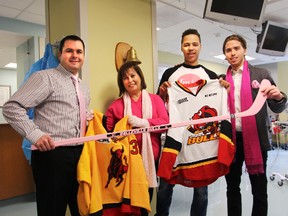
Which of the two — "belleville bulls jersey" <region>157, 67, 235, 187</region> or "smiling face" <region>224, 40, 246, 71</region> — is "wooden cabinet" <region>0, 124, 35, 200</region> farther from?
"smiling face" <region>224, 40, 246, 71</region>

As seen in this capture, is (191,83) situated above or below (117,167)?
above

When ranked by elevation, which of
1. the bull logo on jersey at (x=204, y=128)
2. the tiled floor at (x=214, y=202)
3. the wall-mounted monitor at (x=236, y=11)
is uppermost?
the wall-mounted monitor at (x=236, y=11)

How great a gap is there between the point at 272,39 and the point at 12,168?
180 inches

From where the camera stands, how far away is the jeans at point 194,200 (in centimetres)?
188

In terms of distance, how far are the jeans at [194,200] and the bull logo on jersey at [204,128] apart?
1.29ft

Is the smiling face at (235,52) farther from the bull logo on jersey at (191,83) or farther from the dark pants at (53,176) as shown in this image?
the dark pants at (53,176)

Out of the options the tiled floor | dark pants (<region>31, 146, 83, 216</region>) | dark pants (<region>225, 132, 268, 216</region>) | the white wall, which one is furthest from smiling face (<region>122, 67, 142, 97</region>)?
the white wall

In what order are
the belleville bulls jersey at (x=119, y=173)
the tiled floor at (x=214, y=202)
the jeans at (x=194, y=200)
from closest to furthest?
the belleville bulls jersey at (x=119, y=173) < the jeans at (x=194, y=200) < the tiled floor at (x=214, y=202)

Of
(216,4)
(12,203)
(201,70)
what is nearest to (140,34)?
(201,70)

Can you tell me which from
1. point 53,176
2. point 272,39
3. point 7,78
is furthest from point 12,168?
point 7,78

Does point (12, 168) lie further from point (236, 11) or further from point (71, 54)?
point (236, 11)

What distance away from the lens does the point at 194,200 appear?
1.92 metres

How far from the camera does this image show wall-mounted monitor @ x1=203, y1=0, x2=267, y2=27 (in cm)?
267

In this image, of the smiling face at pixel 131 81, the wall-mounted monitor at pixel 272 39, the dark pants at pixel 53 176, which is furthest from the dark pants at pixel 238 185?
the wall-mounted monitor at pixel 272 39
